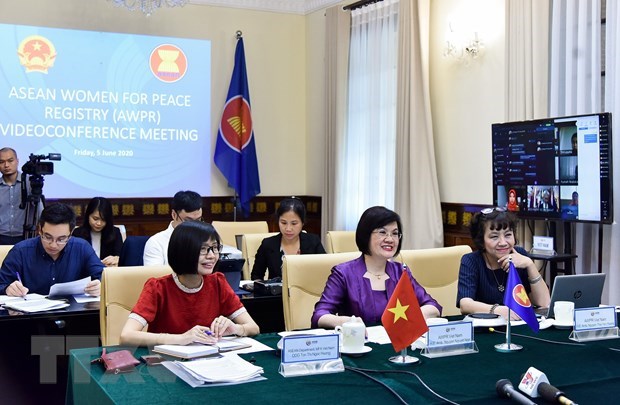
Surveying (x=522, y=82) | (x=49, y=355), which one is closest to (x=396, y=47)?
(x=522, y=82)

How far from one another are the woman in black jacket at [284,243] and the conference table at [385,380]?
86.0 inches

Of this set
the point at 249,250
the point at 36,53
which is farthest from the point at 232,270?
the point at 36,53

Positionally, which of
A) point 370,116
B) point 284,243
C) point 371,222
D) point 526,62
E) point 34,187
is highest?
point 526,62

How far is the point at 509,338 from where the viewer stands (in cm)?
261

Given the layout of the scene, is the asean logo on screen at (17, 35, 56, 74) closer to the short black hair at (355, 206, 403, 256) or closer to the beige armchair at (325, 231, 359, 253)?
the beige armchair at (325, 231, 359, 253)

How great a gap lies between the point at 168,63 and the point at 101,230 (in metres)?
2.96

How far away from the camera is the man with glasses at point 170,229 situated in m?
4.48

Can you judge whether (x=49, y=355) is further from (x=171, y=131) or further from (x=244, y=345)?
(x=171, y=131)

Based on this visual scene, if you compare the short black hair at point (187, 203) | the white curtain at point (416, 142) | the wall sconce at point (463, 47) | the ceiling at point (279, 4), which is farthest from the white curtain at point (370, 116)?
the short black hair at point (187, 203)

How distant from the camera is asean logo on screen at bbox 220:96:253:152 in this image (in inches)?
315

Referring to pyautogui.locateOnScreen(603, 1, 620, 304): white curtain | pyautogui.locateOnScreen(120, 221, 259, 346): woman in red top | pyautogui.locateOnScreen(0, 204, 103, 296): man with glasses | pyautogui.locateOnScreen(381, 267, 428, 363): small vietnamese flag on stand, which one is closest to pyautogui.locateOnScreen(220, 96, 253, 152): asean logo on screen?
pyautogui.locateOnScreen(0, 204, 103, 296): man with glasses

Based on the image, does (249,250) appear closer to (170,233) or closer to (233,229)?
(170,233)

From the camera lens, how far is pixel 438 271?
3900mm

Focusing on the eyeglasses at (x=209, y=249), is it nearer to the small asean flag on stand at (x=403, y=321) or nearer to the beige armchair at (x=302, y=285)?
the beige armchair at (x=302, y=285)
